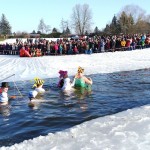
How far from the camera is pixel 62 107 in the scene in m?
13.5

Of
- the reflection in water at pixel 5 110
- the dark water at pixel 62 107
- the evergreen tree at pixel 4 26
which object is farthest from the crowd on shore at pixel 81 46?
the evergreen tree at pixel 4 26

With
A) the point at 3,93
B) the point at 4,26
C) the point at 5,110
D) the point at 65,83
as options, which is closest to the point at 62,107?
the point at 5,110

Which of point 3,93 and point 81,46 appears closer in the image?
point 3,93

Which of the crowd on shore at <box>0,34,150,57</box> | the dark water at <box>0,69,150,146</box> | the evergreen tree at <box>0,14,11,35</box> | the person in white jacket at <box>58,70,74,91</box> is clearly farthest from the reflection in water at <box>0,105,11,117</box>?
the evergreen tree at <box>0,14,11,35</box>

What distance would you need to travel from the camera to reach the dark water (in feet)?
35.2

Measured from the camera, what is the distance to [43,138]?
945 cm

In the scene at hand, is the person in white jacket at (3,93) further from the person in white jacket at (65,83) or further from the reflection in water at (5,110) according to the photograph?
the person in white jacket at (65,83)

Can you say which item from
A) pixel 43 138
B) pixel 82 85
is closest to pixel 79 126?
pixel 43 138

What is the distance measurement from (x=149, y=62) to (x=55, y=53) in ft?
30.5

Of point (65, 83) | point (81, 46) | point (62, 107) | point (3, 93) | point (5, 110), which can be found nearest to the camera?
point (5, 110)

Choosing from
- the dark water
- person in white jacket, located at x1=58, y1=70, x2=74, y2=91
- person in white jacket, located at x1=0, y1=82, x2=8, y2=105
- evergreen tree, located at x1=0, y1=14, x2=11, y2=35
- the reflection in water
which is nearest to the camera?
the dark water

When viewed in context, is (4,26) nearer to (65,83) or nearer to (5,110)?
(65,83)

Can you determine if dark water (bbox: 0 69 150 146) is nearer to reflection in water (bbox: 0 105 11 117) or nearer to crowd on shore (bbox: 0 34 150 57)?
reflection in water (bbox: 0 105 11 117)

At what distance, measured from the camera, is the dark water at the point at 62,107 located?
10.7 meters
